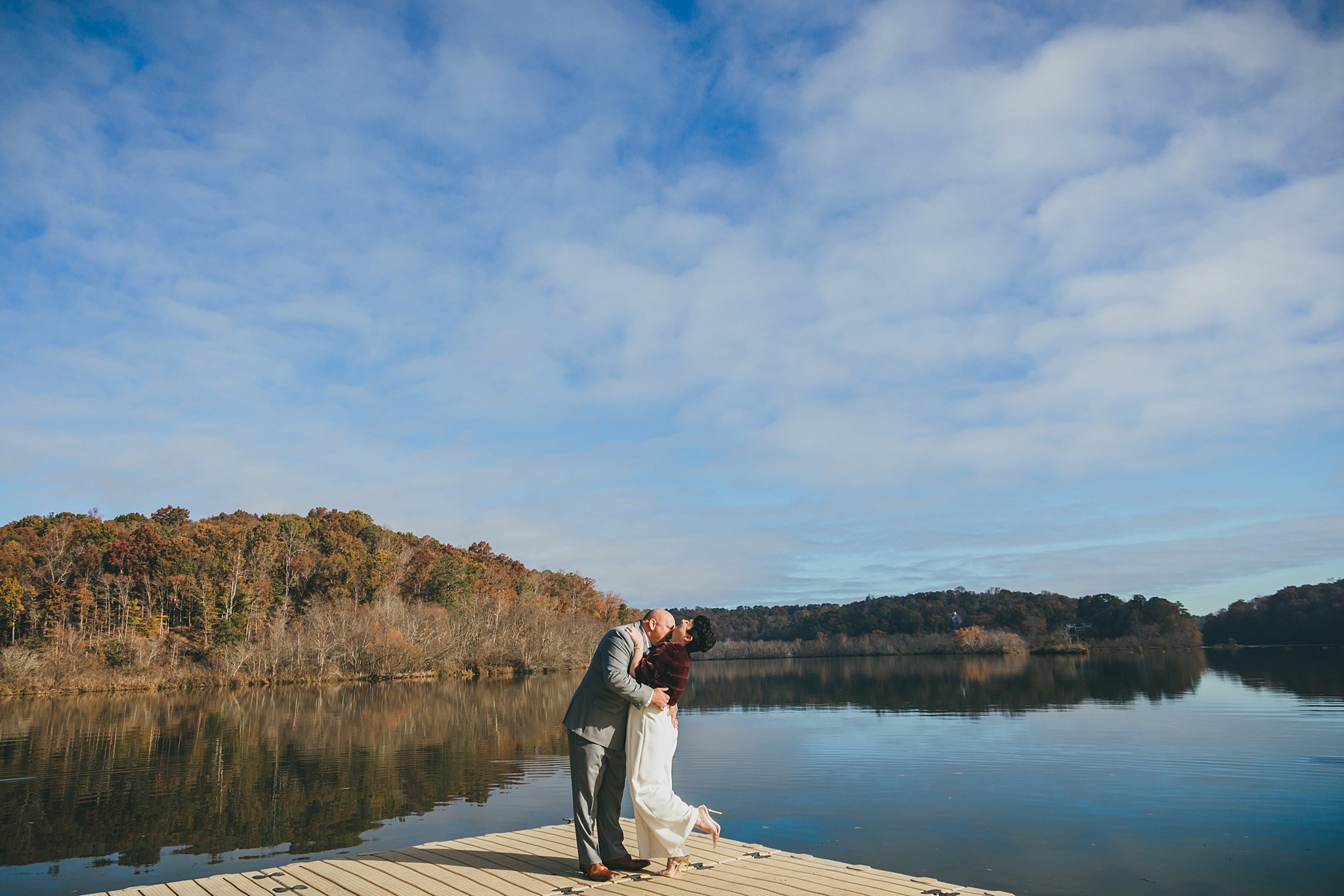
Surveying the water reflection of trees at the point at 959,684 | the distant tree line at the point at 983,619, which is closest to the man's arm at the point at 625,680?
the water reflection of trees at the point at 959,684

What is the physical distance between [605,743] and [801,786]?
8807 mm

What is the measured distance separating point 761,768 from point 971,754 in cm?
473

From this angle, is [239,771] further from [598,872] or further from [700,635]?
[700,635]

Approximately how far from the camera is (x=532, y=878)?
6.29 metres

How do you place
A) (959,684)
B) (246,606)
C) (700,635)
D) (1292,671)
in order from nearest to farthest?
1. (700,635)
2. (959,684)
3. (1292,671)
4. (246,606)

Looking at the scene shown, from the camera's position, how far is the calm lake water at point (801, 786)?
9.00m

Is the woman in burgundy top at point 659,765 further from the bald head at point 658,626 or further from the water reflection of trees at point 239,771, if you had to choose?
the water reflection of trees at point 239,771

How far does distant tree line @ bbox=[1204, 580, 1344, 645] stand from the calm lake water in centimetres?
7927

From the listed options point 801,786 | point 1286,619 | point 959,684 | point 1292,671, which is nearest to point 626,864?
point 801,786

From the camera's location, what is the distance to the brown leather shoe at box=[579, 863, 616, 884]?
20.0 ft

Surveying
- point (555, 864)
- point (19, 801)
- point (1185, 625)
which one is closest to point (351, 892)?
point (555, 864)

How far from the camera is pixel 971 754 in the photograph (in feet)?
56.6

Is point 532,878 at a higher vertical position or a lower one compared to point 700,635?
lower

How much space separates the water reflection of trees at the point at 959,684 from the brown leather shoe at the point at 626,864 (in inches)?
907
